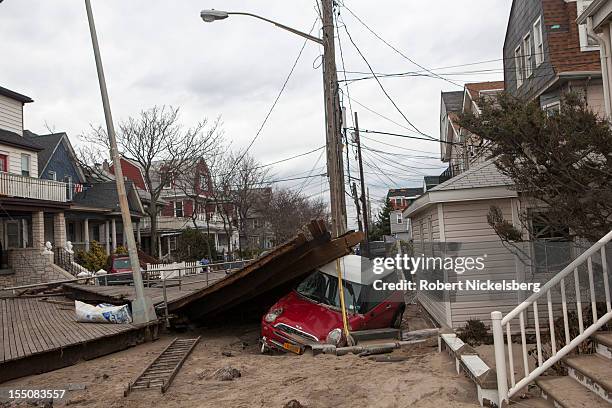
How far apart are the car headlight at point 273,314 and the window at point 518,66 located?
41.7 ft

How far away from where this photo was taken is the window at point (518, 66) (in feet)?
62.2

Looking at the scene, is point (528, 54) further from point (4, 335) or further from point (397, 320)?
point (4, 335)

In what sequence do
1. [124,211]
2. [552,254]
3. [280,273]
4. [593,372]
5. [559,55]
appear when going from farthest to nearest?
[559,55] < [280,273] < [124,211] < [552,254] < [593,372]

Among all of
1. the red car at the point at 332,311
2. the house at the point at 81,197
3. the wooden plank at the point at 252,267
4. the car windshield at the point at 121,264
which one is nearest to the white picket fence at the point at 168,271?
the car windshield at the point at 121,264

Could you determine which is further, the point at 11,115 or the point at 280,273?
the point at 11,115

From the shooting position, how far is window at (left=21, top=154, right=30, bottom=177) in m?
26.5

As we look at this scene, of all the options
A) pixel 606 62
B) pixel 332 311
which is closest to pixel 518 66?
pixel 606 62

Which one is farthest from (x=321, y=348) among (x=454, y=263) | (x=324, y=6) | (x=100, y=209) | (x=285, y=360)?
(x=100, y=209)

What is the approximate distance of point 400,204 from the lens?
3617 inches

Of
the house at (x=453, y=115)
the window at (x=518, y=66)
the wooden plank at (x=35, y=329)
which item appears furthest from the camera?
the house at (x=453, y=115)

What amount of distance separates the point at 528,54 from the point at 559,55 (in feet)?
7.36

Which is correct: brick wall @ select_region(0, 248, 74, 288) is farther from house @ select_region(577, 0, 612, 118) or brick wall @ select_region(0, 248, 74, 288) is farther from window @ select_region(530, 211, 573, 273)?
house @ select_region(577, 0, 612, 118)

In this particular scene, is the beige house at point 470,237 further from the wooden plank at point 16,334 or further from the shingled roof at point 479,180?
the wooden plank at point 16,334

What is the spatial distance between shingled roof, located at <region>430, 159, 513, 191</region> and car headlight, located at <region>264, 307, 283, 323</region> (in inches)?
162
